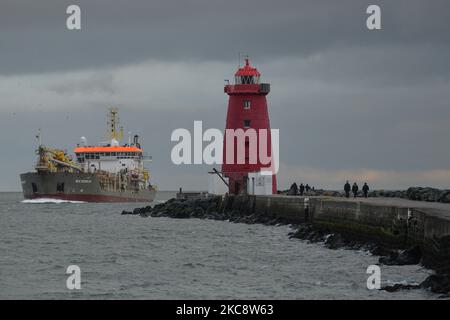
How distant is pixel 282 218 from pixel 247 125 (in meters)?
11.1

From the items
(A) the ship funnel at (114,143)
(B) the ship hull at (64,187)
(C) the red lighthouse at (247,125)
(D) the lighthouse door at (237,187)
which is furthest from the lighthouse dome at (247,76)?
(A) the ship funnel at (114,143)

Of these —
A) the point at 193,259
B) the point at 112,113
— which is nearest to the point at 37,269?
the point at 193,259

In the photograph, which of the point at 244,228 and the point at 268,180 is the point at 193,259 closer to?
the point at 244,228

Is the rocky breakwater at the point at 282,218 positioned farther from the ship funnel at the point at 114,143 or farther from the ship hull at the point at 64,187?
the ship funnel at the point at 114,143

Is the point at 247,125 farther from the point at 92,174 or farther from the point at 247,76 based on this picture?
the point at 92,174

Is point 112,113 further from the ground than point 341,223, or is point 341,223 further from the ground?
point 112,113

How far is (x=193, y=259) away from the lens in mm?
31188

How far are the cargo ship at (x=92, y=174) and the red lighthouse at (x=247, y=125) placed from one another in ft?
147

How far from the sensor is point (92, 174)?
10188cm

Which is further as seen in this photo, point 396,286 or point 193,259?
point 193,259

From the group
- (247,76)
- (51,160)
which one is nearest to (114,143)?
(51,160)

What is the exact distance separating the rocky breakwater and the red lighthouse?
4.04ft
